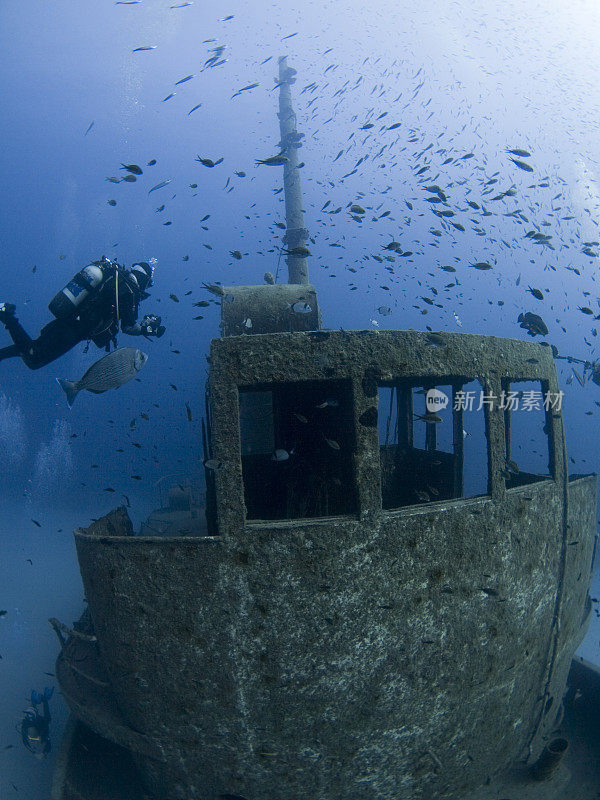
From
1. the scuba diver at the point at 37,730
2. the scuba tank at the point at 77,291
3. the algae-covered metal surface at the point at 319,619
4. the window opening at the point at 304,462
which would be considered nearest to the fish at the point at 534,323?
the algae-covered metal surface at the point at 319,619

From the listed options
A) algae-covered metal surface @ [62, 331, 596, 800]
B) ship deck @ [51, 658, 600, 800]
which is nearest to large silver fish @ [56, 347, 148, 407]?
algae-covered metal surface @ [62, 331, 596, 800]

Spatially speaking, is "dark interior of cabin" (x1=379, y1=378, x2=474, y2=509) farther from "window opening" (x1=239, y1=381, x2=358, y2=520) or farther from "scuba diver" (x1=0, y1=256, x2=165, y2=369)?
"scuba diver" (x1=0, y1=256, x2=165, y2=369)

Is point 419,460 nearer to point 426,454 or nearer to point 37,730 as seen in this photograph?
point 426,454

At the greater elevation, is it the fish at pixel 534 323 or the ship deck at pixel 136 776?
the fish at pixel 534 323

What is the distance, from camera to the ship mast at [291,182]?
14883 mm

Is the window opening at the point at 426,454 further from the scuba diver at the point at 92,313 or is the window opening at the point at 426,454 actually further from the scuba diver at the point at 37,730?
the scuba diver at the point at 37,730

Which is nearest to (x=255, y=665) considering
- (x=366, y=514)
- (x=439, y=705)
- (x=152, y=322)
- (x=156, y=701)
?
(x=156, y=701)

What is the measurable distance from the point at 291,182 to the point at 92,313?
15308 mm

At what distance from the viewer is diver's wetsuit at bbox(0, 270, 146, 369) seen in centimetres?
569

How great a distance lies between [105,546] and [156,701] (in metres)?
1.27

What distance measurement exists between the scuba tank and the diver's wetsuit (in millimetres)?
86

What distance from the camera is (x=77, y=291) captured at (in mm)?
5664

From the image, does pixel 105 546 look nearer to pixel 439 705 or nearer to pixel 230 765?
pixel 230 765

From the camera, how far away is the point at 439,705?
11.5 feet
